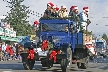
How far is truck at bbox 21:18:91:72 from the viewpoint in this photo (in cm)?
1528

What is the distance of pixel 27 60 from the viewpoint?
16422mm

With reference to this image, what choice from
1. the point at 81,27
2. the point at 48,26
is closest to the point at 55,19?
the point at 48,26

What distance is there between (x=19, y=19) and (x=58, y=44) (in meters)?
70.8

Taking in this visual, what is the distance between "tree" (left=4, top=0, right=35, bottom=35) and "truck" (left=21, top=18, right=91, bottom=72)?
208ft

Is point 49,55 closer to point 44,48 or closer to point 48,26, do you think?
point 44,48

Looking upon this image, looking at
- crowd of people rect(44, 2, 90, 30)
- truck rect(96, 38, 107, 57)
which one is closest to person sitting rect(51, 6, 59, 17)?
crowd of people rect(44, 2, 90, 30)

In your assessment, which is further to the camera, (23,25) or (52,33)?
(23,25)

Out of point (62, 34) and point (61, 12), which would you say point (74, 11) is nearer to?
point (61, 12)

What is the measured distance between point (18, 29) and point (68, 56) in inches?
2634

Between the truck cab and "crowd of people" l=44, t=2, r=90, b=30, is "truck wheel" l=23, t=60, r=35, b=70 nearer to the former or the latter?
the truck cab

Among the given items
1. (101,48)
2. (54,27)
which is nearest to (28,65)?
(54,27)

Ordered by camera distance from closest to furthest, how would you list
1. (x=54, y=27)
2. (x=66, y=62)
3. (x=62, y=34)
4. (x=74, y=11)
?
(x=66, y=62) → (x=62, y=34) → (x=54, y=27) → (x=74, y=11)

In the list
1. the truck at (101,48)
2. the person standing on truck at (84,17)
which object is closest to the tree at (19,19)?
the truck at (101,48)

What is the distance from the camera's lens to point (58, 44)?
51.5 ft
